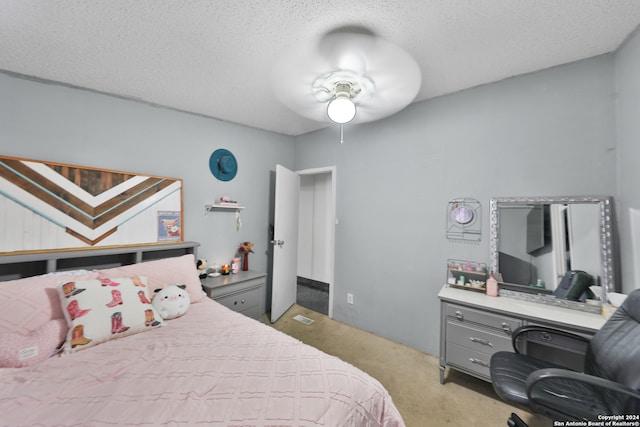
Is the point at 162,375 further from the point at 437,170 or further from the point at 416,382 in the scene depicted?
the point at 437,170

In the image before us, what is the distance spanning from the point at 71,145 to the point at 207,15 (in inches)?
67.0

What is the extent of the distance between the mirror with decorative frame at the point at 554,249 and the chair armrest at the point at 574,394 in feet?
2.28

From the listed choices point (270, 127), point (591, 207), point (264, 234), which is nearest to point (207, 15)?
point (270, 127)

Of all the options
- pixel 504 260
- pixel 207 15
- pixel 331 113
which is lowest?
pixel 504 260

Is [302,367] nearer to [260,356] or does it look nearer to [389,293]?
[260,356]

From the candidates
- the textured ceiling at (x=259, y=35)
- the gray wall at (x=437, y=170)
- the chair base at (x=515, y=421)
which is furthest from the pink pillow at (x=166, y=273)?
the chair base at (x=515, y=421)

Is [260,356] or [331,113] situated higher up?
[331,113]

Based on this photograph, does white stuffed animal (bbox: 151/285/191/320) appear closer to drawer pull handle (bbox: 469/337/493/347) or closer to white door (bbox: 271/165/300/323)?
white door (bbox: 271/165/300/323)

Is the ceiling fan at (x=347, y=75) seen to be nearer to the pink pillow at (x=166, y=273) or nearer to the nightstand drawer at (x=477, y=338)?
the pink pillow at (x=166, y=273)

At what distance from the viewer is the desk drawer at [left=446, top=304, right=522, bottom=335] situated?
166 cm

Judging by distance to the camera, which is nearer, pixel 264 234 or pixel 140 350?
pixel 140 350

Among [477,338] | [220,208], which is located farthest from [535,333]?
[220,208]

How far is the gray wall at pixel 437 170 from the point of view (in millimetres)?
1747

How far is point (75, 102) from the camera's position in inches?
80.0
